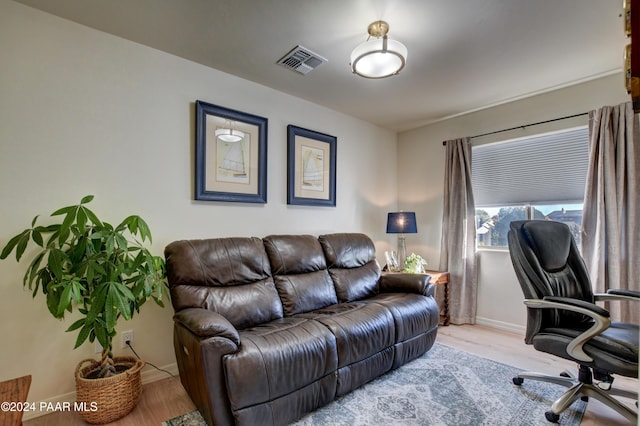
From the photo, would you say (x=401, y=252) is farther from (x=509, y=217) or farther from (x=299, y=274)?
(x=299, y=274)

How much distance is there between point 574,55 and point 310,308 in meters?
2.87

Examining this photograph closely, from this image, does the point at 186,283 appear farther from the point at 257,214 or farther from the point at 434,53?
the point at 434,53

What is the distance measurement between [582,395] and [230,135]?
3064mm

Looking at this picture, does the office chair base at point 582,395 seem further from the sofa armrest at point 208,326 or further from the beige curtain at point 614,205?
the sofa armrest at point 208,326

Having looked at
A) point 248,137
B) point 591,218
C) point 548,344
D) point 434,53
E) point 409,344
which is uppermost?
point 434,53

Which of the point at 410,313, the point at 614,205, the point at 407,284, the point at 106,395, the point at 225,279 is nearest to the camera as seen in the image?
the point at 106,395

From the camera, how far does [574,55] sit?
2289 millimetres

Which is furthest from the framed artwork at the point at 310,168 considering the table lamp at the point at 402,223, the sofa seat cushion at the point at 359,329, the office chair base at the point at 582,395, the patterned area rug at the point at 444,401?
the office chair base at the point at 582,395

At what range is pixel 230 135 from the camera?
2570mm

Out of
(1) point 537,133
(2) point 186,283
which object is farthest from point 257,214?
(1) point 537,133

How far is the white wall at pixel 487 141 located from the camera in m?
2.72

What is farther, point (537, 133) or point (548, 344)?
point (537, 133)

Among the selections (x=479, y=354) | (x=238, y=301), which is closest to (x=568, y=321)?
(x=479, y=354)

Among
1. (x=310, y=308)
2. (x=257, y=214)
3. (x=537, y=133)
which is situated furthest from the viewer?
(x=537, y=133)
